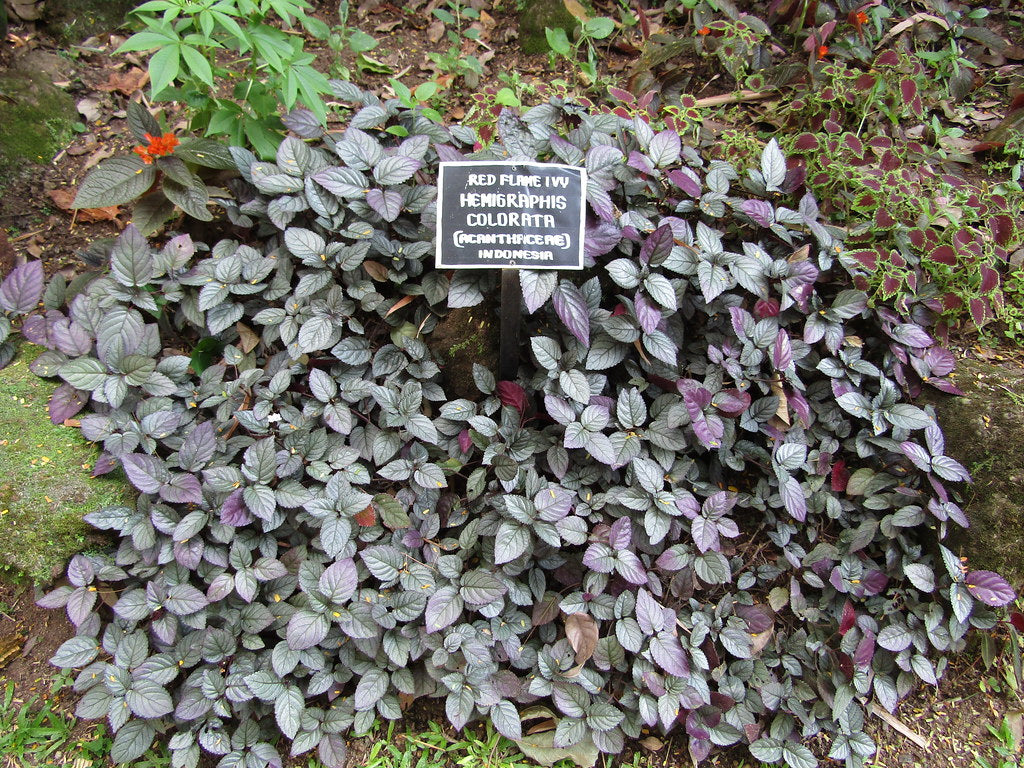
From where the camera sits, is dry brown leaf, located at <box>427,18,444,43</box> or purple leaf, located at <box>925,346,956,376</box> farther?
dry brown leaf, located at <box>427,18,444,43</box>

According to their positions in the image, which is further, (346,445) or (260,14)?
(346,445)

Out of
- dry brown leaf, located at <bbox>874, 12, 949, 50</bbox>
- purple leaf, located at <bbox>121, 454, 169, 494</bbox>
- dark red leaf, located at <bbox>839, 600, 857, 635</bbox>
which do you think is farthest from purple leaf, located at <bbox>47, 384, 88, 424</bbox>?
dry brown leaf, located at <bbox>874, 12, 949, 50</bbox>

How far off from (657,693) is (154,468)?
5.67 feet

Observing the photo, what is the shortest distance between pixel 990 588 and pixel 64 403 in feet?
10.1

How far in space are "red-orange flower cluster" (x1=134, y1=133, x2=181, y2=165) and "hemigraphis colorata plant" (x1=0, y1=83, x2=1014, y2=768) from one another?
26cm

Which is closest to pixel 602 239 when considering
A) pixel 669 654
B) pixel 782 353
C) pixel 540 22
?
pixel 782 353

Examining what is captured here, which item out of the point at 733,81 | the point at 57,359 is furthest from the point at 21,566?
the point at 733,81

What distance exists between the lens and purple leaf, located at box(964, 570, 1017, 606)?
201cm

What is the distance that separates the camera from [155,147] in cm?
217

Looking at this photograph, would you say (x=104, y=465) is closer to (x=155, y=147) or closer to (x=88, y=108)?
(x=155, y=147)

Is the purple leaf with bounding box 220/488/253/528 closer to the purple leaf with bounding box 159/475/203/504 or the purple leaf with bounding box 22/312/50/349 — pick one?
the purple leaf with bounding box 159/475/203/504

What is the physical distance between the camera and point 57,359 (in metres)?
2.16

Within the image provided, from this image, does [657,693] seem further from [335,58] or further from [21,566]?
[335,58]

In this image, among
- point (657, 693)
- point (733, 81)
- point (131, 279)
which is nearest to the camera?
point (657, 693)
